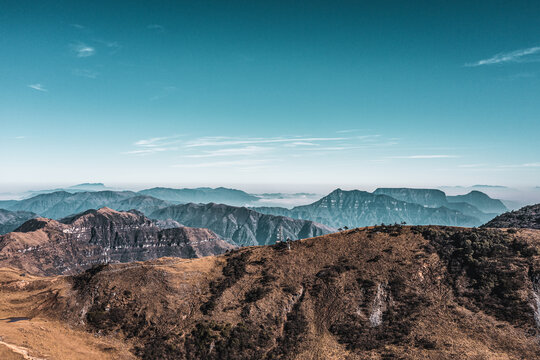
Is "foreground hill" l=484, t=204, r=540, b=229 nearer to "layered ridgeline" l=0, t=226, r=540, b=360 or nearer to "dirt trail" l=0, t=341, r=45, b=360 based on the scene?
"layered ridgeline" l=0, t=226, r=540, b=360

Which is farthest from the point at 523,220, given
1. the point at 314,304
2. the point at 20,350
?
the point at 20,350

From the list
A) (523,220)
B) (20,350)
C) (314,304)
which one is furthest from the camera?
(523,220)

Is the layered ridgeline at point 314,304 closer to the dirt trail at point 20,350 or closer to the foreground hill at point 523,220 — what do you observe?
the dirt trail at point 20,350

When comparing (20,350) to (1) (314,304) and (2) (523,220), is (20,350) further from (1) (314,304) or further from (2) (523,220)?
(2) (523,220)

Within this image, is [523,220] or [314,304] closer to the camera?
[314,304]

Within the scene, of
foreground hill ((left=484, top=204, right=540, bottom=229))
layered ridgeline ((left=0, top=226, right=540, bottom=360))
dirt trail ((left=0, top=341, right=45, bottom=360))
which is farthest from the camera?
foreground hill ((left=484, top=204, right=540, bottom=229))

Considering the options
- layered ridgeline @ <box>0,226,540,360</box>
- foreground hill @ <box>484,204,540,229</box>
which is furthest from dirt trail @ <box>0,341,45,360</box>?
foreground hill @ <box>484,204,540,229</box>

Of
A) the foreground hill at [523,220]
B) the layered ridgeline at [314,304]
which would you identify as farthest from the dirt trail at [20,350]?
the foreground hill at [523,220]

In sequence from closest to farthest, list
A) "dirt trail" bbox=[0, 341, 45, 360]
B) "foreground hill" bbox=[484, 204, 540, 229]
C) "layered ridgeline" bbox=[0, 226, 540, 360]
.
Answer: "dirt trail" bbox=[0, 341, 45, 360] → "layered ridgeline" bbox=[0, 226, 540, 360] → "foreground hill" bbox=[484, 204, 540, 229]

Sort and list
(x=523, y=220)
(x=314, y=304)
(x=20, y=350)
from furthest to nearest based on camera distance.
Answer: (x=523, y=220)
(x=314, y=304)
(x=20, y=350)
